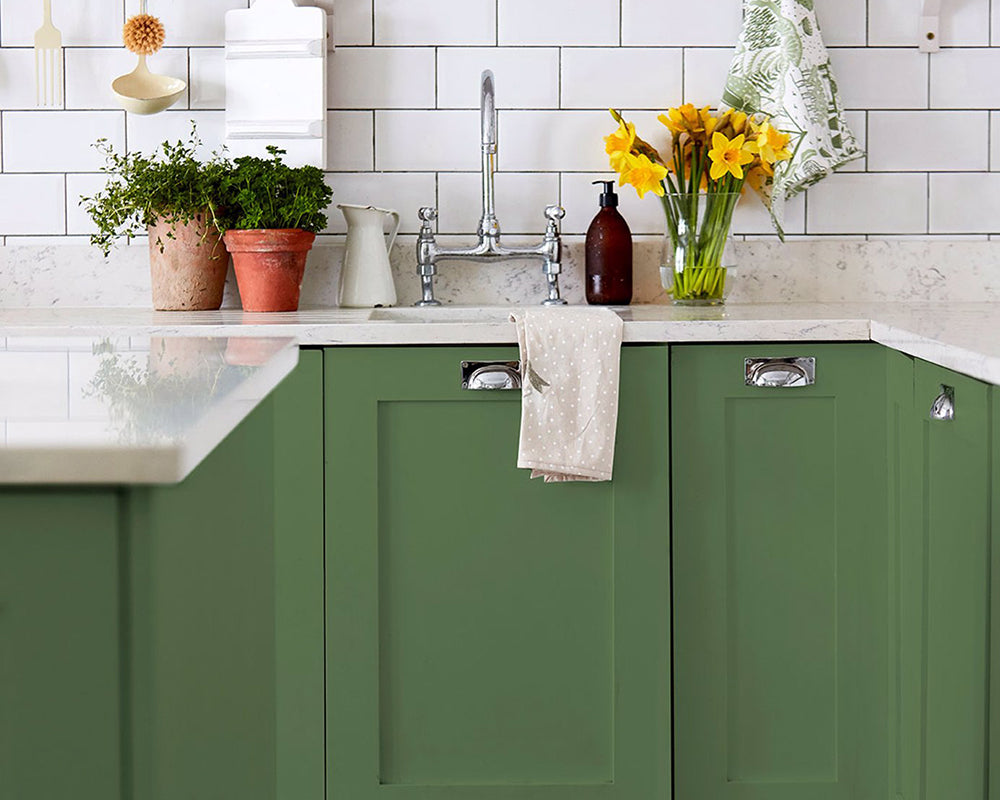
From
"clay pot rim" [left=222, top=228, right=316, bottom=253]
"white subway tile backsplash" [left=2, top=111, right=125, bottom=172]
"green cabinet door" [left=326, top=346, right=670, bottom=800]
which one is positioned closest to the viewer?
"green cabinet door" [left=326, top=346, right=670, bottom=800]

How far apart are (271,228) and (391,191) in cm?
36

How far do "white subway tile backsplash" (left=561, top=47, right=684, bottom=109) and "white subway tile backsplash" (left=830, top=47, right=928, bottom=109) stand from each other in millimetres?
344

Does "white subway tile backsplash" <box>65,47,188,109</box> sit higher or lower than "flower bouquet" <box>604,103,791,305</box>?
higher

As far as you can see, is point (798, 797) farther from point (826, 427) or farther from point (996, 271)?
point (996, 271)

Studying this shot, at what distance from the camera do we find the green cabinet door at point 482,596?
1.88m

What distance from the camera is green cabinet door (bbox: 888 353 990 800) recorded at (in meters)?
1.45

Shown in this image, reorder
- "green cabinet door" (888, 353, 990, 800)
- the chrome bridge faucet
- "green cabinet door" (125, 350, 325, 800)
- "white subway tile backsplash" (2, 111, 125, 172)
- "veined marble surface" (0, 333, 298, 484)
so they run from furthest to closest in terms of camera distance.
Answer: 1. "white subway tile backsplash" (2, 111, 125, 172)
2. the chrome bridge faucet
3. "green cabinet door" (888, 353, 990, 800)
4. "green cabinet door" (125, 350, 325, 800)
5. "veined marble surface" (0, 333, 298, 484)

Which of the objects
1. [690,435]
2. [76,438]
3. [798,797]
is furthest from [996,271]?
[76,438]

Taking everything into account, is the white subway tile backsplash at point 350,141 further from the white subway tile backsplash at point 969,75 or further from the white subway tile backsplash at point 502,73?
the white subway tile backsplash at point 969,75

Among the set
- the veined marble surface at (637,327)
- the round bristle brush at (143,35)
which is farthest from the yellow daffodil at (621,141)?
the round bristle brush at (143,35)

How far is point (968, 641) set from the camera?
150 cm

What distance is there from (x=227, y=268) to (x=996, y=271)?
153 cm

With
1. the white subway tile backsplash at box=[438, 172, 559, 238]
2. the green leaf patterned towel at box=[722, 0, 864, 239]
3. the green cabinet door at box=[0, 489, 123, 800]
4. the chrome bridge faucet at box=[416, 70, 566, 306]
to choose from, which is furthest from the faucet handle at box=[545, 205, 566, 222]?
the green cabinet door at box=[0, 489, 123, 800]

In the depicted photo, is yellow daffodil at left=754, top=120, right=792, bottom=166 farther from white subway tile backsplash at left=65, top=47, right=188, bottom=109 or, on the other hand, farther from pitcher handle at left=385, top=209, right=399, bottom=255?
white subway tile backsplash at left=65, top=47, right=188, bottom=109
